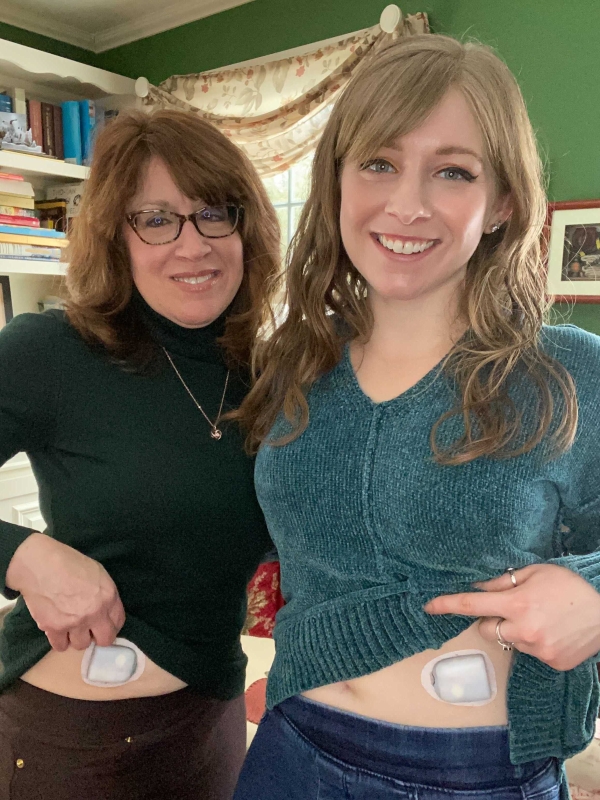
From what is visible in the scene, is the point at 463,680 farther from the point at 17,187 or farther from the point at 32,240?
the point at 17,187

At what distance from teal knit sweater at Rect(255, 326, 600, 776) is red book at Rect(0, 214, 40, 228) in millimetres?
2439

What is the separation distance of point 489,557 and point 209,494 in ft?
1.51

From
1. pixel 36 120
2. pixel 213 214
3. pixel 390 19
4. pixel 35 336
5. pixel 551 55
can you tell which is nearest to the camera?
pixel 35 336

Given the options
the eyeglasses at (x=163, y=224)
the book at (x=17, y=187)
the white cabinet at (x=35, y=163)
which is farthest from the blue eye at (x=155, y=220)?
the book at (x=17, y=187)

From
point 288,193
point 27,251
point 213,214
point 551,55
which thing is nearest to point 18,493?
point 27,251

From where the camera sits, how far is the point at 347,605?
89 cm

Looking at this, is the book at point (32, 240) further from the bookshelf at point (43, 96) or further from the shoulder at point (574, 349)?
the shoulder at point (574, 349)

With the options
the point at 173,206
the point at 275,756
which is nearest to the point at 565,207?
the point at 173,206

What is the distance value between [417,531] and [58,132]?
9.93ft

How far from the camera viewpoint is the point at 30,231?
293 centimetres

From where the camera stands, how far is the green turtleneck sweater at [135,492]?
1.04 metres

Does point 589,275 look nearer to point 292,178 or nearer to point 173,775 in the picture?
point 292,178

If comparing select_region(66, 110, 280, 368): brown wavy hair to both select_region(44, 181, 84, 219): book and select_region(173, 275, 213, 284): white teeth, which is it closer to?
select_region(173, 275, 213, 284): white teeth

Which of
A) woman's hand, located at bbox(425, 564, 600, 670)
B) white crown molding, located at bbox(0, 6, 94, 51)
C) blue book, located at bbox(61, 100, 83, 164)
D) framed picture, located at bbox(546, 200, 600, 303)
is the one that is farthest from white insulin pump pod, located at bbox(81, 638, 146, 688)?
white crown molding, located at bbox(0, 6, 94, 51)
